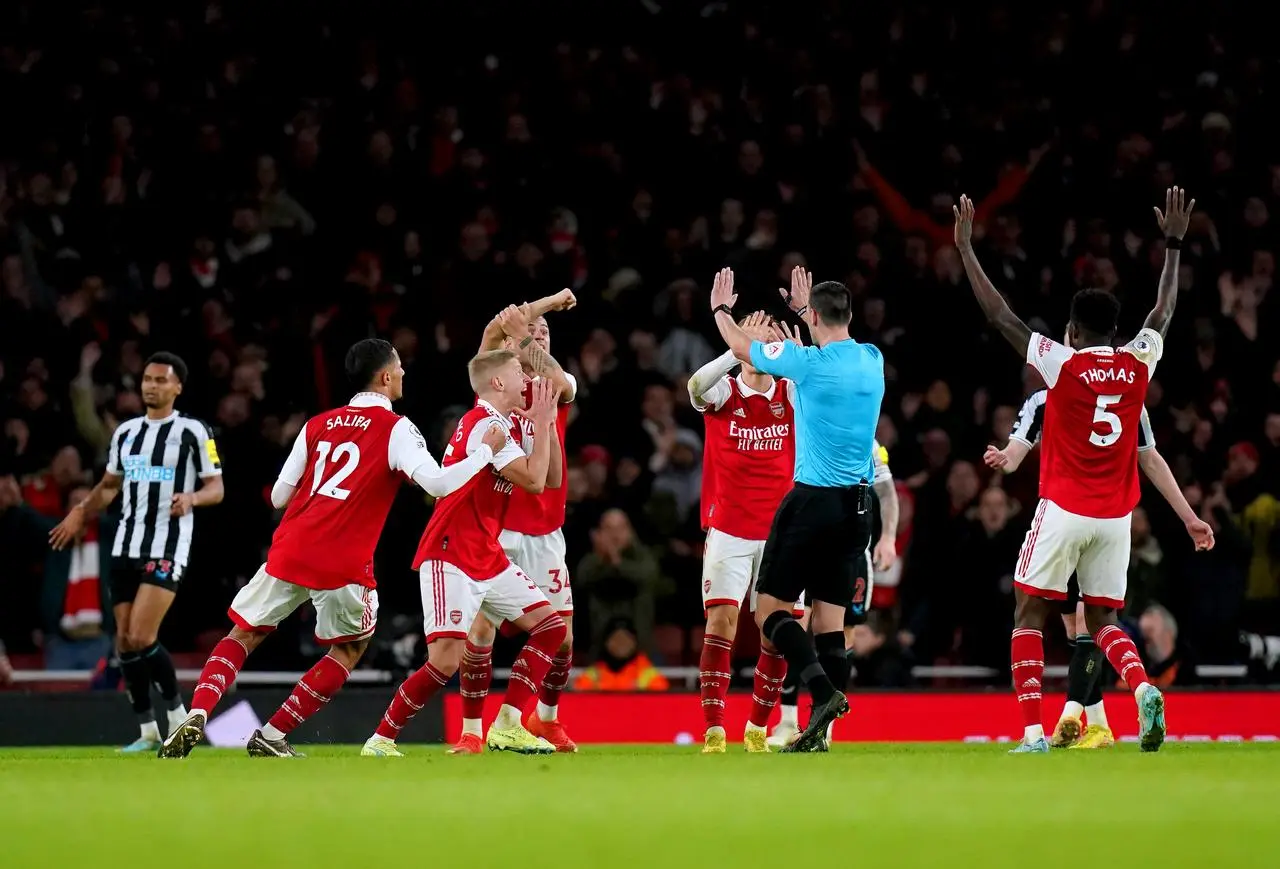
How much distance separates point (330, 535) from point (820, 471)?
8.26 ft

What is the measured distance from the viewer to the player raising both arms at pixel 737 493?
438 inches

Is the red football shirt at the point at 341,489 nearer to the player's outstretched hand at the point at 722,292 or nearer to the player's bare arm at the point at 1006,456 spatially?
the player's outstretched hand at the point at 722,292

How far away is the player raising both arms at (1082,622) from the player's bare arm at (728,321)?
1887 millimetres

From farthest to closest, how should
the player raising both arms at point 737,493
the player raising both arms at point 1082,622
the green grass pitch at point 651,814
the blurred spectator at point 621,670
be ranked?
the blurred spectator at point 621,670 < the player raising both arms at point 737,493 < the player raising both arms at point 1082,622 < the green grass pitch at point 651,814

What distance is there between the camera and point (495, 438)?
9617 millimetres

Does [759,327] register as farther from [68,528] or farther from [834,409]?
[68,528]

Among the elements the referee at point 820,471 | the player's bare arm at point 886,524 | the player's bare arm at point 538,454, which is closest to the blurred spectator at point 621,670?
the player's bare arm at point 886,524

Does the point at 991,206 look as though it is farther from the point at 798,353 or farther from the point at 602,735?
the point at 798,353

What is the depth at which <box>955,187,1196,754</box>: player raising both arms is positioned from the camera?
10062 mm

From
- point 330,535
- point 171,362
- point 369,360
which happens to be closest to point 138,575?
point 171,362

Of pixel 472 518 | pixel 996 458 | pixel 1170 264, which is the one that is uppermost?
pixel 1170 264

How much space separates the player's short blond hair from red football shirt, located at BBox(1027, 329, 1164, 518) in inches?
110

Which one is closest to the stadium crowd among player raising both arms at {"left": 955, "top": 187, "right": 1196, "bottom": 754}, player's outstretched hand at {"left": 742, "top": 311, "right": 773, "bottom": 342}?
player's outstretched hand at {"left": 742, "top": 311, "right": 773, "bottom": 342}

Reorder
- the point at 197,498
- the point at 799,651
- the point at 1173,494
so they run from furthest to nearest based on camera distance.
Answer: the point at 197,498
the point at 1173,494
the point at 799,651
